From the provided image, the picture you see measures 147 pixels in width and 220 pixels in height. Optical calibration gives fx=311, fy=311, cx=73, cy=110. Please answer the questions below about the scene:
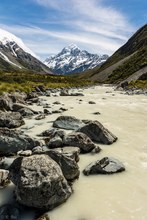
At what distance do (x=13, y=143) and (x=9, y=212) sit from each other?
19.9ft

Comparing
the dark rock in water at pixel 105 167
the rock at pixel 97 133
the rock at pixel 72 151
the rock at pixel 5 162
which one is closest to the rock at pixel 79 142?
the rock at pixel 72 151

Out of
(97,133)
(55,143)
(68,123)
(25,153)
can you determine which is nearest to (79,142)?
(55,143)

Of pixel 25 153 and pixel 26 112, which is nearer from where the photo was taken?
pixel 25 153

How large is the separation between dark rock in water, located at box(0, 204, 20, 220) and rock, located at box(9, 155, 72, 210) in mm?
349

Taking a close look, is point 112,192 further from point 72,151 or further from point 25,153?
point 25,153

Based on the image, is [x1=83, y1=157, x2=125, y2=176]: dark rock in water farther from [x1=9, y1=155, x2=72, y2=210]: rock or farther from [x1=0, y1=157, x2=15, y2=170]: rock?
[x1=0, y1=157, x2=15, y2=170]: rock

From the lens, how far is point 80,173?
13.9 meters

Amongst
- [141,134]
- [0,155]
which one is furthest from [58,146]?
[141,134]

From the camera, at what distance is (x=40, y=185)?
1050 cm

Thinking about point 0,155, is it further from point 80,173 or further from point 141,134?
point 141,134

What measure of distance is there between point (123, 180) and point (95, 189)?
5.01 ft

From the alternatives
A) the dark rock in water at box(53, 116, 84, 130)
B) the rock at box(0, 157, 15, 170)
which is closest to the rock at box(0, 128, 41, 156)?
the rock at box(0, 157, 15, 170)

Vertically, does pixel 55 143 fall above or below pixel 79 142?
below

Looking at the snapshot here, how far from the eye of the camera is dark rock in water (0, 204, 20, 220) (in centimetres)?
1022
